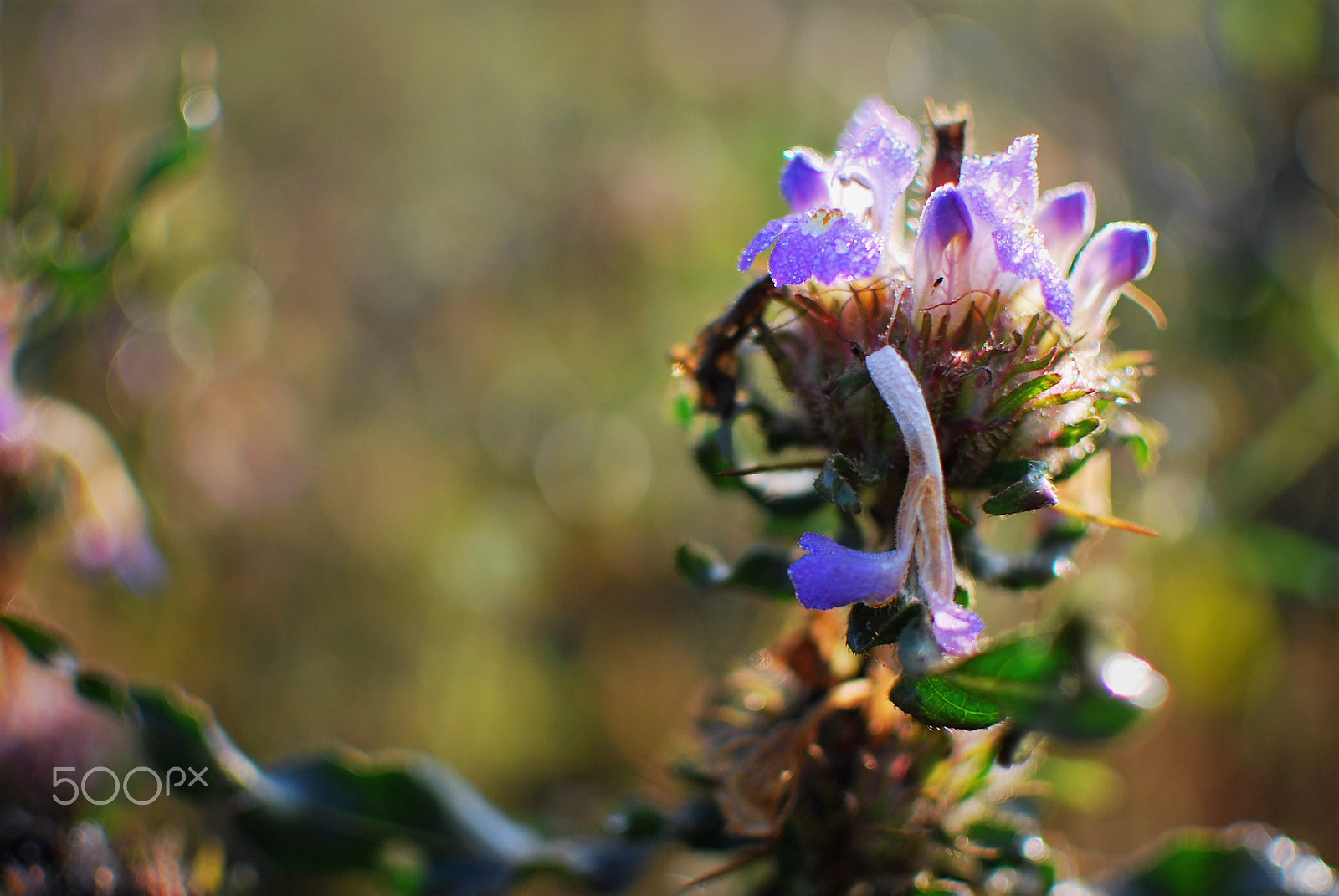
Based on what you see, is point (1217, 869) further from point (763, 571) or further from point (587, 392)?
point (587, 392)

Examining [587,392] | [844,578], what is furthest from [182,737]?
[587,392]

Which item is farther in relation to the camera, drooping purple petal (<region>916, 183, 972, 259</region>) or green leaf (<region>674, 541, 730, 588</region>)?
green leaf (<region>674, 541, 730, 588</region>)

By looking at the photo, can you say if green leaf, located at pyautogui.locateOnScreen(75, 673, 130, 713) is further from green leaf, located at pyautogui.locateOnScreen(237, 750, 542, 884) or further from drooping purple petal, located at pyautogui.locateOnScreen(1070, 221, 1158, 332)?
drooping purple petal, located at pyautogui.locateOnScreen(1070, 221, 1158, 332)

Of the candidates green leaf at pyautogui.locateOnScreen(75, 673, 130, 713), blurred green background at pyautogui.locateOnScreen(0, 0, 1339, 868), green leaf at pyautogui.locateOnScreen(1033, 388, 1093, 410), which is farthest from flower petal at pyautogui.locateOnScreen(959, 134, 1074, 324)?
green leaf at pyautogui.locateOnScreen(75, 673, 130, 713)

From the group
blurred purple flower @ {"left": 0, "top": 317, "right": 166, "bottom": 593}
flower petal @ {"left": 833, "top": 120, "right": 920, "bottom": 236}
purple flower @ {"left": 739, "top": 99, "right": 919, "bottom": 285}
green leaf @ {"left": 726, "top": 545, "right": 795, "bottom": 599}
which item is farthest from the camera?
blurred purple flower @ {"left": 0, "top": 317, "right": 166, "bottom": 593}

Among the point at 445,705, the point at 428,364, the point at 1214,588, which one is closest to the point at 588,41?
the point at 428,364
